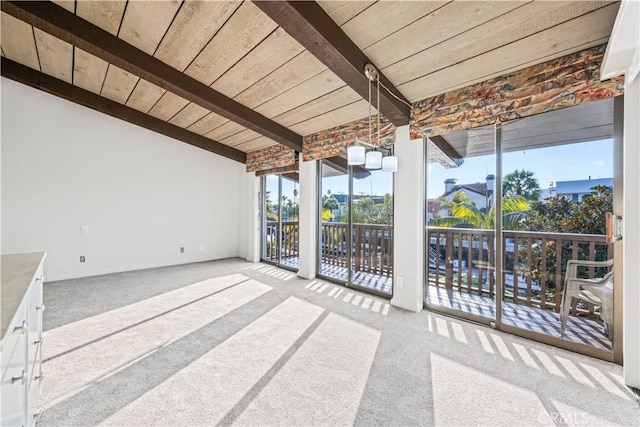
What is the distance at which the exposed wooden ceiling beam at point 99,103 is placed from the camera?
142 inches

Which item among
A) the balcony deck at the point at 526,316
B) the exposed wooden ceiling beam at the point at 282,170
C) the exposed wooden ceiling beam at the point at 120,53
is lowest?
the balcony deck at the point at 526,316

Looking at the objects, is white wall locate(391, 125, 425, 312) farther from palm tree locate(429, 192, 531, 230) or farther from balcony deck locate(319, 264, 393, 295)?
balcony deck locate(319, 264, 393, 295)

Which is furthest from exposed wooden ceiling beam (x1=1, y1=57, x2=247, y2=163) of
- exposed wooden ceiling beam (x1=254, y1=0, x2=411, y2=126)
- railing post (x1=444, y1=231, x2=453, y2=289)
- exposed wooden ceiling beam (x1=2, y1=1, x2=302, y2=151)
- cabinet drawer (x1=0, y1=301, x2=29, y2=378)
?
railing post (x1=444, y1=231, x2=453, y2=289)

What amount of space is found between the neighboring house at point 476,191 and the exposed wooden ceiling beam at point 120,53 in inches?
105

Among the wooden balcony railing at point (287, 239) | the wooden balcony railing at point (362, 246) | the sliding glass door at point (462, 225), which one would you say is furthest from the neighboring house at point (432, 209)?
the wooden balcony railing at point (287, 239)

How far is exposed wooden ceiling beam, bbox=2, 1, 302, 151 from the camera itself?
7.94 ft

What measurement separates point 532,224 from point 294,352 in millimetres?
2436

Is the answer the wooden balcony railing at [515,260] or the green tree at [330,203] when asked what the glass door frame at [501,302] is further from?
the green tree at [330,203]

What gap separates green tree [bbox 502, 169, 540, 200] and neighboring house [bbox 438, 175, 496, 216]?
0.39 ft

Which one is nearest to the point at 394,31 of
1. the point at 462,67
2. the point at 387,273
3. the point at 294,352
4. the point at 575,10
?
the point at 462,67

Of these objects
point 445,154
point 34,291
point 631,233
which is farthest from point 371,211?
point 34,291

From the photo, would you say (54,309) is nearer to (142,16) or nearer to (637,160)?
(142,16)

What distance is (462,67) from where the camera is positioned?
2379 millimetres

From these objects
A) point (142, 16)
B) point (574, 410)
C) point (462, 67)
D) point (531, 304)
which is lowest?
point (574, 410)
